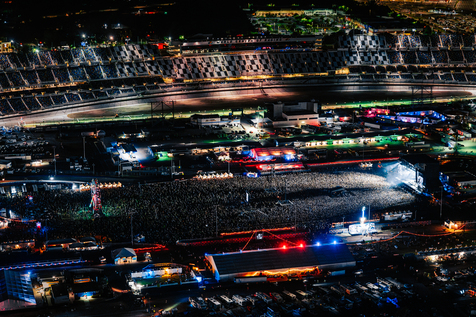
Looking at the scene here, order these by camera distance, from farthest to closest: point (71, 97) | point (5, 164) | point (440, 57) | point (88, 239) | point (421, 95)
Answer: point (440, 57), point (421, 95), point (71, 97), point (5, 164), point (88, 239)

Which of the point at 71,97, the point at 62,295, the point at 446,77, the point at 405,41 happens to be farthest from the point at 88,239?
the point at 405,41

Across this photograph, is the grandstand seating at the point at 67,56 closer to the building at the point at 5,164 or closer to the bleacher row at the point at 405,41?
the building at the point at 5,164

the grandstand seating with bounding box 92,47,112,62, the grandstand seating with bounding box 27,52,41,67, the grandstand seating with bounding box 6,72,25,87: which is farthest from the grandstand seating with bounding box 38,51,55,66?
the grandstand seating with bounding box 92,47,112,62

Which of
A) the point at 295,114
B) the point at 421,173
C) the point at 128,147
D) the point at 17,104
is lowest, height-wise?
Result: the point at 421,173

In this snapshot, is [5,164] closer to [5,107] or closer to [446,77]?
[5,107]

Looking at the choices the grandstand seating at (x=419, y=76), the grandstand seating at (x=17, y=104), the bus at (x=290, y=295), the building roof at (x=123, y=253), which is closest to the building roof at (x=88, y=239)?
the building roof at (x=123, y=253)

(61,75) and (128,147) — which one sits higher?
(61,75)
